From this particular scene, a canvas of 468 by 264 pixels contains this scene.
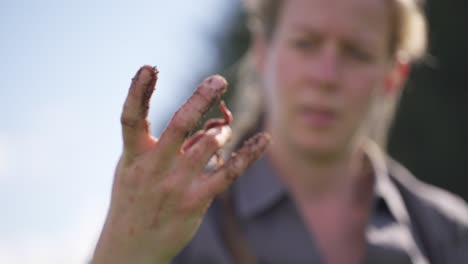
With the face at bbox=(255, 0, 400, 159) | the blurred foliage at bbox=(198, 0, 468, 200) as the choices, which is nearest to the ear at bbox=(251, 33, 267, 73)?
the face at bbox=(255, 0, 400, 159)

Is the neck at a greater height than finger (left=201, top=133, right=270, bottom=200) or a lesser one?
lesser

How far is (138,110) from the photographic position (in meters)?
1.08

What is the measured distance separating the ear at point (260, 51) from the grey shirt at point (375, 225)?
0.33 metres

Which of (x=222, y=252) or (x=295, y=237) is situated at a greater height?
(x=222, y=252)

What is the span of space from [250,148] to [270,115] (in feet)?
2.88

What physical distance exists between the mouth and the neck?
0.09 meters

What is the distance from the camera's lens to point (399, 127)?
6129mm

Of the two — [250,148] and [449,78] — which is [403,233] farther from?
[449,78]

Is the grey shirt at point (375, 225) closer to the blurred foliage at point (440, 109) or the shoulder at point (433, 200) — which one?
the shoulder at point (433, 200)

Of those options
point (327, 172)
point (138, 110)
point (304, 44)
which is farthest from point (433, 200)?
point (138, 110)

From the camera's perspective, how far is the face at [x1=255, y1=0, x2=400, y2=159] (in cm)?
190

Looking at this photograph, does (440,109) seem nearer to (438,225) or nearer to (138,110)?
(438,225)

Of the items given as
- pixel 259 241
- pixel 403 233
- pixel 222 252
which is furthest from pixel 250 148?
pixel 403 233

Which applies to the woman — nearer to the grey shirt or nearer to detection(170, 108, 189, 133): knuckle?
the grey shirt
